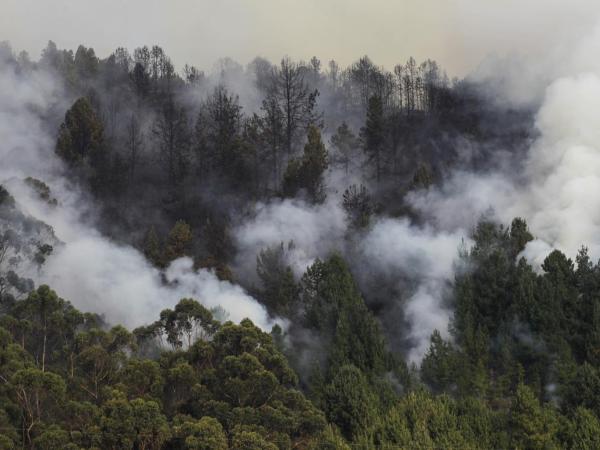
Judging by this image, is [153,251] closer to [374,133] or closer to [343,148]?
[343,148]

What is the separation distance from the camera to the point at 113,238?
5556 cm

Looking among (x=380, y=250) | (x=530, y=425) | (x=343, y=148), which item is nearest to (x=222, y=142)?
(x=343, y=148)

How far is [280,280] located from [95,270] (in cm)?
1180

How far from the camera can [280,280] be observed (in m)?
44.7

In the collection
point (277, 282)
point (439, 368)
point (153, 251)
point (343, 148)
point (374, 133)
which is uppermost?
point (374, 133)

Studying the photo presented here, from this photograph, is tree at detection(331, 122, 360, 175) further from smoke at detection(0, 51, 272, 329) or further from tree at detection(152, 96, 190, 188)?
smoke at detection(0, 51, 272, 329)

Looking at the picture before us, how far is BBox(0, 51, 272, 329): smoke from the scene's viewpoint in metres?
41.2

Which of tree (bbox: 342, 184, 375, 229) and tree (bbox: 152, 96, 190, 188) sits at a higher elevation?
tree (bbox: 152, 96, 190, 188)

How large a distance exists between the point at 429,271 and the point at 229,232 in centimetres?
1575

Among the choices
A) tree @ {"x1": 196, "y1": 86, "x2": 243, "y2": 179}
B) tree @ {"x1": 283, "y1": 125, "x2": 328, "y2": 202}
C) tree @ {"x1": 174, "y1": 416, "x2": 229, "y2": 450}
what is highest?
tree @ {"x1": 196, "y1": 86, "x2": 243, "y2": 179}

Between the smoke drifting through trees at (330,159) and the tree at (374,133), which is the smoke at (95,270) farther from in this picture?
the tree at (374,133)

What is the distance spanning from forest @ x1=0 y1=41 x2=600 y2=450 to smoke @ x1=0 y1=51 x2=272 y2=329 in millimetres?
183

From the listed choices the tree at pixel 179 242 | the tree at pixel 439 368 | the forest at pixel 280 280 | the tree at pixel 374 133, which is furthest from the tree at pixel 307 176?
the tree at pixel 439 368

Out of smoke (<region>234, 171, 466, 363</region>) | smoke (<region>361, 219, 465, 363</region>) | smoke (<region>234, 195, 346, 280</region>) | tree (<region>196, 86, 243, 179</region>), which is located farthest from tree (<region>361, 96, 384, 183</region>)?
smoke (<region>361, 219, 465, 363</region>)
